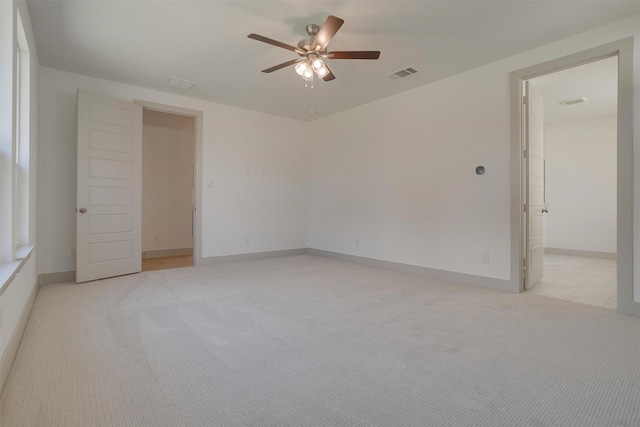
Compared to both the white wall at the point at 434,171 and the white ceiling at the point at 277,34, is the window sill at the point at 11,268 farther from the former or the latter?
the white wall at the point at 434,171

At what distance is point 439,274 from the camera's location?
14.1 ft

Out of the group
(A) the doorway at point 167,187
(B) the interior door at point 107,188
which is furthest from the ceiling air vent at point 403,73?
(A) the doorway at point 167,187

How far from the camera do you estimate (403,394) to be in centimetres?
164

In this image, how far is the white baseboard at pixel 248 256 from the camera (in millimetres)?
5250

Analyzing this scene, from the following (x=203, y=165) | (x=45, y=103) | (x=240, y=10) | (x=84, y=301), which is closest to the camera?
(x=240, y=10)

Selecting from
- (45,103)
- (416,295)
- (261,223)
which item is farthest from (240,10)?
(261,223)

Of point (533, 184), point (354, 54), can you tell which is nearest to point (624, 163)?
point (533, 184)

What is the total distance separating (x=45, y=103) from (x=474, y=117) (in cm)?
548

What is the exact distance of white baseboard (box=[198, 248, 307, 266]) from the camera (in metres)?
5.25

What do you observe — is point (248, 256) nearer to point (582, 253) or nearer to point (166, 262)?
point (166, 262)

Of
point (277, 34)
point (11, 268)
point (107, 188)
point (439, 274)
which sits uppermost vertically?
point (277, 34)

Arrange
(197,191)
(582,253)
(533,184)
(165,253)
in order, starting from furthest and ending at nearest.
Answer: (165,253) → (582,253) → (197,191) → (533,184)

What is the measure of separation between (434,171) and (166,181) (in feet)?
17.4

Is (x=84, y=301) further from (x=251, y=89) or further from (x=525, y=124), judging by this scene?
(x=525, y=124)
